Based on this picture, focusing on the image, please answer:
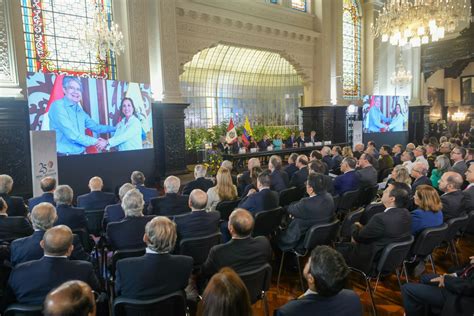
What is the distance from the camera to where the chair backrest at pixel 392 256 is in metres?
2.91

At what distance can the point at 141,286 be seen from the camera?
2.21m

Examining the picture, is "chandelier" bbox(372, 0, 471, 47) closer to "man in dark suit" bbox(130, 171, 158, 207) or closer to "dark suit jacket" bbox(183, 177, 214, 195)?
"dark suit jacket" bbox(183, 177, 214, 195)

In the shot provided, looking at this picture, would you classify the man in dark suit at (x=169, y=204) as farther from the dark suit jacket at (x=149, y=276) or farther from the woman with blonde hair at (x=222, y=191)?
the dark suit jacket at (x=149, y=276)

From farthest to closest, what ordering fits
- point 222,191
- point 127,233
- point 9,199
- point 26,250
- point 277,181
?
point 277,181
point 222,191
point 9,199
point 127,233
point 26,250

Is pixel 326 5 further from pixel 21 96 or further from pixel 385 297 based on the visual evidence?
pixel 385 297

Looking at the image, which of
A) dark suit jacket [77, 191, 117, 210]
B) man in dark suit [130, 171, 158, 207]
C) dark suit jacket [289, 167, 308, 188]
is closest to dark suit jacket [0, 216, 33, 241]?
dark suit jacket [77, 191, 117, 210]

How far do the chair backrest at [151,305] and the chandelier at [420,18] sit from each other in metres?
7.99

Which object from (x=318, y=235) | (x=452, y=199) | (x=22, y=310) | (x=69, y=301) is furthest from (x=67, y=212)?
(x=452, y=199)

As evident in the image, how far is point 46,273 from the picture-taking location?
2168mm

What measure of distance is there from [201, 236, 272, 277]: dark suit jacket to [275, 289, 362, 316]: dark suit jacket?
2.54ft

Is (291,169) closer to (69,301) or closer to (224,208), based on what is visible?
(224,208)

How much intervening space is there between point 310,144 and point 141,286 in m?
10.7

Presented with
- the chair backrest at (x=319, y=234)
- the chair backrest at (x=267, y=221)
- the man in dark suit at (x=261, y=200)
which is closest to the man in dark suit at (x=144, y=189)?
the man in dark suit at (x=261, y=200)

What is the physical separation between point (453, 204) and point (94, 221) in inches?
172
